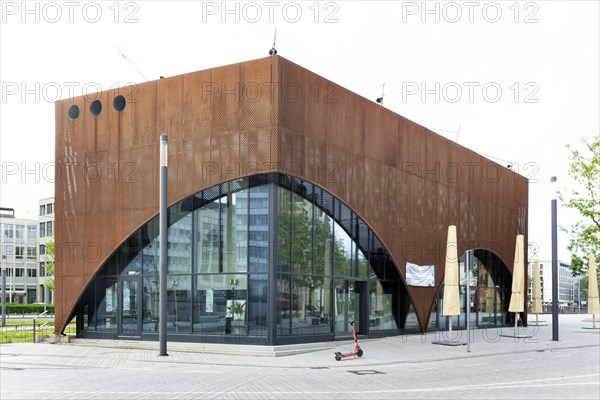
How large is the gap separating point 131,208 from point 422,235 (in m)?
13.2

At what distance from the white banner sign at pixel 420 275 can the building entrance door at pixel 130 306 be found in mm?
11538

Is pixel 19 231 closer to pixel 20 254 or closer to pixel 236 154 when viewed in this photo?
pixel 20 254

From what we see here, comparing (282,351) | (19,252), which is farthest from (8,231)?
(282,351)

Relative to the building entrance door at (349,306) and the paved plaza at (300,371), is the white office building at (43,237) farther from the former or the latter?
the building entrance door at (349,306)

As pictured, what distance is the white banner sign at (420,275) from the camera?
27406mm

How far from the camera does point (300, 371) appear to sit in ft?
51.8

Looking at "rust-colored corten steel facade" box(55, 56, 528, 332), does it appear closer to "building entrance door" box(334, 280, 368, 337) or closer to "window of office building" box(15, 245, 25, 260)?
"building entrance door" box(334, 280, 368, 337)

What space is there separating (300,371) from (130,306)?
983cm

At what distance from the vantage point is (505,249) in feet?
121

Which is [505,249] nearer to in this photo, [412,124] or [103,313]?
[412,124]

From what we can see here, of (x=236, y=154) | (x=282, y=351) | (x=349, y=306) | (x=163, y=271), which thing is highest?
(x=236, y=154)

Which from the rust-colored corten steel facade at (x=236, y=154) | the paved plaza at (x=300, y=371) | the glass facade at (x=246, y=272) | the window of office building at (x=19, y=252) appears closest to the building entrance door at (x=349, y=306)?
the glass facade at (x=246, y=272)

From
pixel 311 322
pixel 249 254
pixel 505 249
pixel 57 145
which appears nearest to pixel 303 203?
pixel 249 254

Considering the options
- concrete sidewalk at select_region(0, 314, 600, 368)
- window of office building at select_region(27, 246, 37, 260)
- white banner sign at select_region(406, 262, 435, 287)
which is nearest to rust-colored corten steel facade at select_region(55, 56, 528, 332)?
white banner sign at select_region(406, 262, 435, 287)
